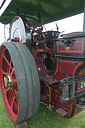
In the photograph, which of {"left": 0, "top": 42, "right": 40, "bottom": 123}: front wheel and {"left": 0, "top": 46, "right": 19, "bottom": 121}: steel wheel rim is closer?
{"left": 0, "top": 42, "right": 40, "bottom": 123}: front wheel

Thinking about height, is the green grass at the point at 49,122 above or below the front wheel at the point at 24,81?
below

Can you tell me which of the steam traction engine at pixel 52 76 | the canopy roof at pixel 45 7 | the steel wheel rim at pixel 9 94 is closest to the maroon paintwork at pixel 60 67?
the steam traction engine at pixel 52 76

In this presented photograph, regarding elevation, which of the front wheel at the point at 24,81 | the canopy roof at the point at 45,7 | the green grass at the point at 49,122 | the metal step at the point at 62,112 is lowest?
the green grass at the point at 49,122

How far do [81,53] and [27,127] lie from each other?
1400 mm

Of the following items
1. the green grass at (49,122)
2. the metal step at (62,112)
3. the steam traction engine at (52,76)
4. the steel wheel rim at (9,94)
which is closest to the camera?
the steam traction engine at (52,76)

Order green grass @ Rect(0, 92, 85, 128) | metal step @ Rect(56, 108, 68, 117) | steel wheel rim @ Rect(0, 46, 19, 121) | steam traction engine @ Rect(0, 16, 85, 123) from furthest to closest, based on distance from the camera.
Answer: green grass @ Rect(0, 92, 85, 128) → steel wheel rim @ Rect(0, 46, 19, 121) → metal step @ Rect(56, 108, 68, 117) → steam traction engine @ Rect(0, 16, 85, 123)

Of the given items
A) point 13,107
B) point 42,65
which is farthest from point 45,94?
point 13,107

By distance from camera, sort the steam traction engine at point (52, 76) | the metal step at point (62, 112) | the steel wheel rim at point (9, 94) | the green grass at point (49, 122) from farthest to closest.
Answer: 1. the green grass at point (49, 122)
2. the steel wheel rim at point (9, 94)
3. the metal step at point (62, 112)
4. the steam traction engine at point (52, 76)

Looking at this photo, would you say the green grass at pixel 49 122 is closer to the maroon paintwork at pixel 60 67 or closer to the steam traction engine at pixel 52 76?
the steam traction engine at pixel 52 76

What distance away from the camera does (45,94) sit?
5.96 ft

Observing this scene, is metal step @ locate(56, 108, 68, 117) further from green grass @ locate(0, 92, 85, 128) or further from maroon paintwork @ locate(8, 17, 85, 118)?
green grass @ locate(0, 92, 85, 128)

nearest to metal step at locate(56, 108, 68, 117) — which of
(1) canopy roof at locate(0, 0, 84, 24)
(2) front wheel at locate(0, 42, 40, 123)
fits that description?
(2) front wheel at locate(0, 42, 40, 123)

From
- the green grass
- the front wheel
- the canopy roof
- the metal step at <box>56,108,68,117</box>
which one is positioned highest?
the canopy roof

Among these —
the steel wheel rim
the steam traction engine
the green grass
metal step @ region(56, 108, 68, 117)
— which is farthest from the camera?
the green grass
